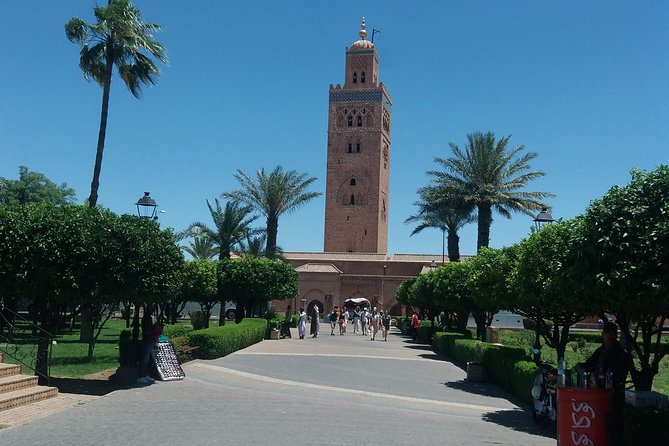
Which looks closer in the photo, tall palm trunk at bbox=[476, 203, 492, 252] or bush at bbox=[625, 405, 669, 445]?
bush at bbox=[625, 405, 669, 445]

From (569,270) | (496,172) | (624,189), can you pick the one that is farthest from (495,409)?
(496,172)

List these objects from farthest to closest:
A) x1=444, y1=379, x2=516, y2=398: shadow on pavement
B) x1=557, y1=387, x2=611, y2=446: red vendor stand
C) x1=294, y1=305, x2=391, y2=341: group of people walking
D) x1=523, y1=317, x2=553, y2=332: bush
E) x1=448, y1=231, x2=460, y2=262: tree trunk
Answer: x1=448, y1=231, x2=460, y2=262: tree trunk
x1=294, y1=305, x2=391, y2=341: group of people walking
x1=523, y1=317, x2=553, y2=332: bush
x1=444, y1=379, x2=516, y2=398: shadow on pavement
x1=557, y1=387, x2=611, y2=446: red vendor stand

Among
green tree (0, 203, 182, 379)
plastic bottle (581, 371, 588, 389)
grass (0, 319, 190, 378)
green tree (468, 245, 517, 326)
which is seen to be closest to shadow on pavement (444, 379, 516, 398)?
green tree (468, 245, 517, 326)

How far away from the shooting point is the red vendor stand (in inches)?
276

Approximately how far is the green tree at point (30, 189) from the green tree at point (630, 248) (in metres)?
45.1

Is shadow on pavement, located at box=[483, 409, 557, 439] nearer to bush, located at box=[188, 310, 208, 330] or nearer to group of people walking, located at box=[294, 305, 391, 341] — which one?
group of people walking, located at box=[294, 305, 391, 341]

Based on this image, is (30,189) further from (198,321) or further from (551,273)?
(551,273)

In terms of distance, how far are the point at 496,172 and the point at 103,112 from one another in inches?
677

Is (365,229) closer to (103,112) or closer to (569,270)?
(103,112)

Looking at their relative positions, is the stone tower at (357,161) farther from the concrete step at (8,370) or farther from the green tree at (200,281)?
the concrete step at (8,370)

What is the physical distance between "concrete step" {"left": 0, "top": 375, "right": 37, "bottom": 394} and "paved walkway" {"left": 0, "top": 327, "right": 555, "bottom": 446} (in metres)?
0.94

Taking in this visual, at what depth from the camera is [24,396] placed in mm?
9898

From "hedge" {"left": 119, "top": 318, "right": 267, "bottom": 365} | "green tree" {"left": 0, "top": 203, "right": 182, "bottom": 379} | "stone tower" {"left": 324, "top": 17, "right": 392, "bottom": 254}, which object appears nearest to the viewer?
"green tree" {"left": 0, "top": 203, "right": 182, "bottom": 379}

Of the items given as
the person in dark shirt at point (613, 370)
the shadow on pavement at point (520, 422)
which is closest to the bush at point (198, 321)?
the shadow on pavement at point (520, 422)
